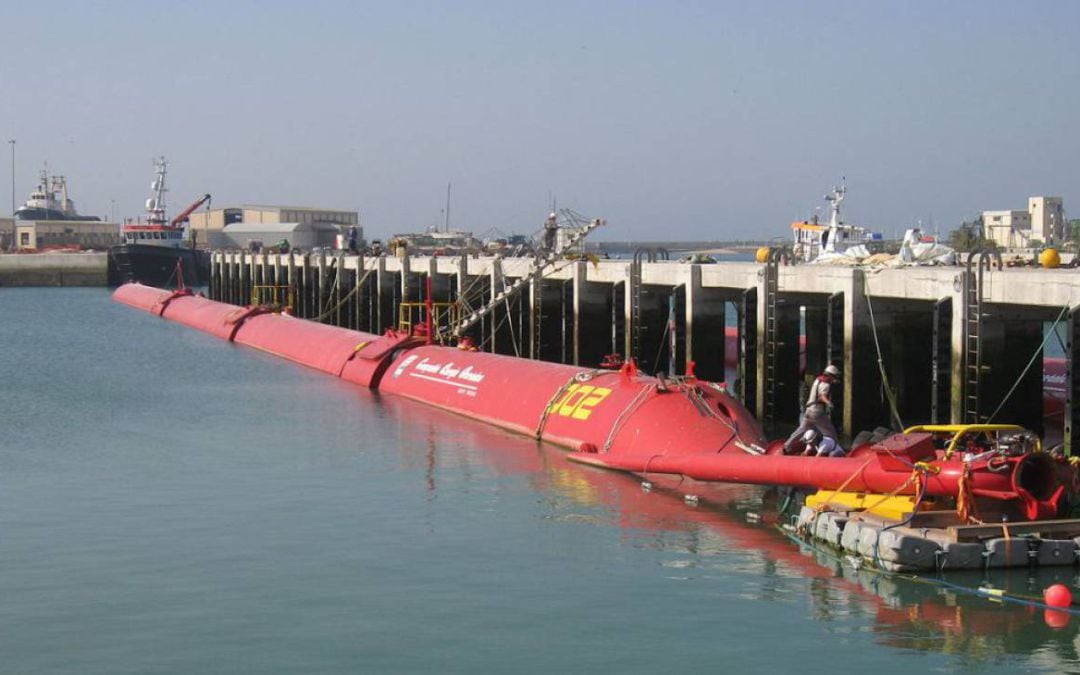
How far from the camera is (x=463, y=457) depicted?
106 feet

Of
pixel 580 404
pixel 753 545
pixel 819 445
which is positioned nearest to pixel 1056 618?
pixel 753 545

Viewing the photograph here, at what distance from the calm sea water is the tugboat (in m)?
98.0

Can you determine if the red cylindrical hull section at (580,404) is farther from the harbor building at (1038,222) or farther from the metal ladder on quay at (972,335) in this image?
the harbor building at (1038,222)

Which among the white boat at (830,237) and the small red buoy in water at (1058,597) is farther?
the white boat at (830,237)

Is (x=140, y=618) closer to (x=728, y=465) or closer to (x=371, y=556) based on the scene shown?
(x=371, y=556)

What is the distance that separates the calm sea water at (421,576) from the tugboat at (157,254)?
98.0 metres

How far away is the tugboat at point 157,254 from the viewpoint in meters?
131

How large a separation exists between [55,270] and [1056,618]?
467 feet

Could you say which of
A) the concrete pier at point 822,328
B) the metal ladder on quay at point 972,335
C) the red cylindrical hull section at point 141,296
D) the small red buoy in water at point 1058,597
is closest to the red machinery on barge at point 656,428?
the small red buoy in water at point 1058,597

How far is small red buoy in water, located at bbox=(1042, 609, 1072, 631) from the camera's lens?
18236 mm

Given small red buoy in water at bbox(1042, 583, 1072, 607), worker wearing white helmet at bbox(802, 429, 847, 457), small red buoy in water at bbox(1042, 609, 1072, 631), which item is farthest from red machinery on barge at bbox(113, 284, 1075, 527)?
small red buoy in water at bbox(1042, 609, 1072, 631)

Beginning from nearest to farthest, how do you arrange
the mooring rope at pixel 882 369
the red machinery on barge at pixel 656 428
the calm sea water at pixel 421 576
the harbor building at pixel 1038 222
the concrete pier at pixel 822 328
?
the calm sea water at pixel 421 576 → the red machinery on barge at pixel 656 428 → the concrete pier at pixel 822 328 → the mooring rope at pixel 882 369 → the harbor building at pixel 1038 222

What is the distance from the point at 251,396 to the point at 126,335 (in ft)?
113

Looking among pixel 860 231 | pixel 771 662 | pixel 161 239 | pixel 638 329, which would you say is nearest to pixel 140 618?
pixel 771 662
